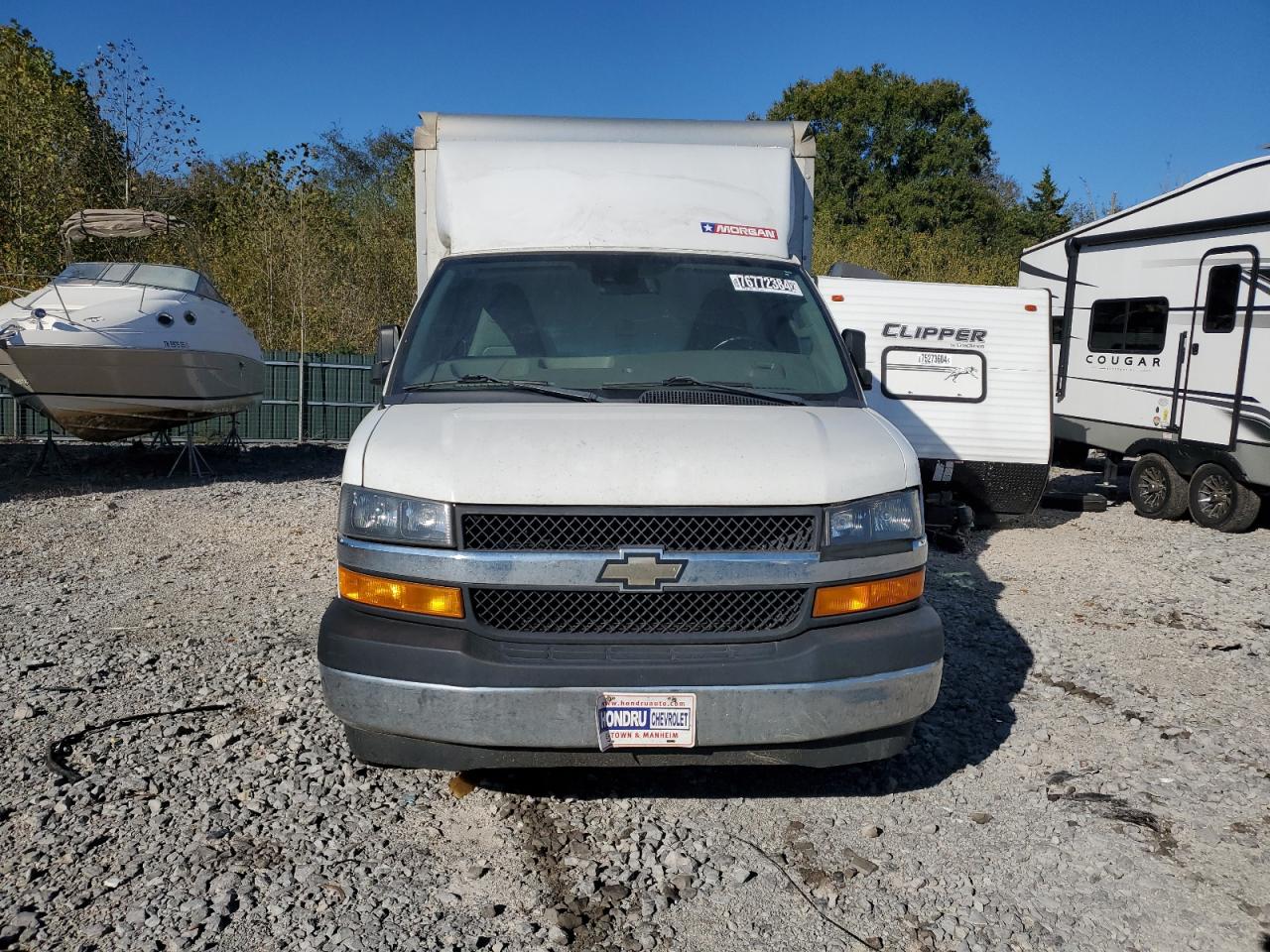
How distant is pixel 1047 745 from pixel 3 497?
10.9 meters

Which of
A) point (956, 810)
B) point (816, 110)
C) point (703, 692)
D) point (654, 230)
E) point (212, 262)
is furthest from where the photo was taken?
point (816, 110)

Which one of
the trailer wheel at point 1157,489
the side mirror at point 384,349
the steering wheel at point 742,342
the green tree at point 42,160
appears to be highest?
the green tree at point 42,160

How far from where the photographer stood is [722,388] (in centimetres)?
413

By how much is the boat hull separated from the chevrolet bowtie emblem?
10.2m

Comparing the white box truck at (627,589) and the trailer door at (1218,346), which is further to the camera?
the trailer door at (1218,346)

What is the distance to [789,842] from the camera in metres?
3.56

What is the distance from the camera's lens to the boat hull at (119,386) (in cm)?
1112

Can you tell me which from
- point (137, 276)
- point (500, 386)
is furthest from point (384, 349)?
point (137, 276)

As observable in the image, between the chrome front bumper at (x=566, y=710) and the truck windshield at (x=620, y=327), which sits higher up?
the truck windshield at (x=620, y=327)

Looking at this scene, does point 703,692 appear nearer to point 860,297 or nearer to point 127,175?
point 860,297

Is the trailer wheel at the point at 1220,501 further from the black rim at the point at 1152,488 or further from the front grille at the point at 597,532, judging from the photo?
the front grille at the point at 597,532

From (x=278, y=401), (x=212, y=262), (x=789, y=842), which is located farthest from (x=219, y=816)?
(x=212, y=262)

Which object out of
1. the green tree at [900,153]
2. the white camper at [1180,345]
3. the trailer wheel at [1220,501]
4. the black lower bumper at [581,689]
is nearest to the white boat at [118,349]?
the black lower bumper at [581,689]

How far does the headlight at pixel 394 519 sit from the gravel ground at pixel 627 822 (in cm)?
113
